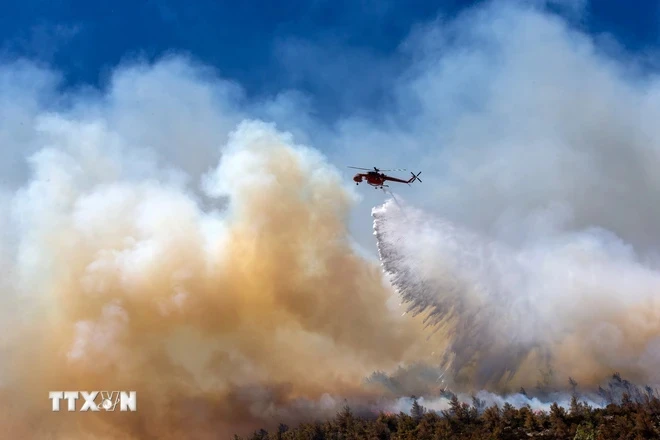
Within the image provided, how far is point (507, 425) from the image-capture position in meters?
110

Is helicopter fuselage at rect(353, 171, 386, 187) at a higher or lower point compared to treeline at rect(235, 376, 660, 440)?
higher

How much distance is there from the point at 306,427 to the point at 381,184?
5515cm

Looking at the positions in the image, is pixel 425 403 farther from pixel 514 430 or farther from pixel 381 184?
pixel 381 184

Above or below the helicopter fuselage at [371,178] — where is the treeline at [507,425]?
below

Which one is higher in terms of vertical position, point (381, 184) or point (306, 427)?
point (381, 184)

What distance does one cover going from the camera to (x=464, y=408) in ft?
385

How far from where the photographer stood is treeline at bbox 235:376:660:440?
9606 centimetres

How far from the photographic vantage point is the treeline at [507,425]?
96062 mm

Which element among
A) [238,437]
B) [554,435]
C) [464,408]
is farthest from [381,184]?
[238,437]

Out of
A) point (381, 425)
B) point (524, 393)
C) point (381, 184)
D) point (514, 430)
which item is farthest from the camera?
point (524, 393)

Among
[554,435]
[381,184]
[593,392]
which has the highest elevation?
[381,184]

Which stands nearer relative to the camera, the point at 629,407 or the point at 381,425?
the point at 629,407

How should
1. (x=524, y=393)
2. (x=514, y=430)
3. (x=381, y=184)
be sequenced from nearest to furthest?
1. (x=514, y=430)
2. (x=381, y=184)
3. (x=524, y=393)

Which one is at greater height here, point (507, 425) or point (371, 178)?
point (371, 178)
